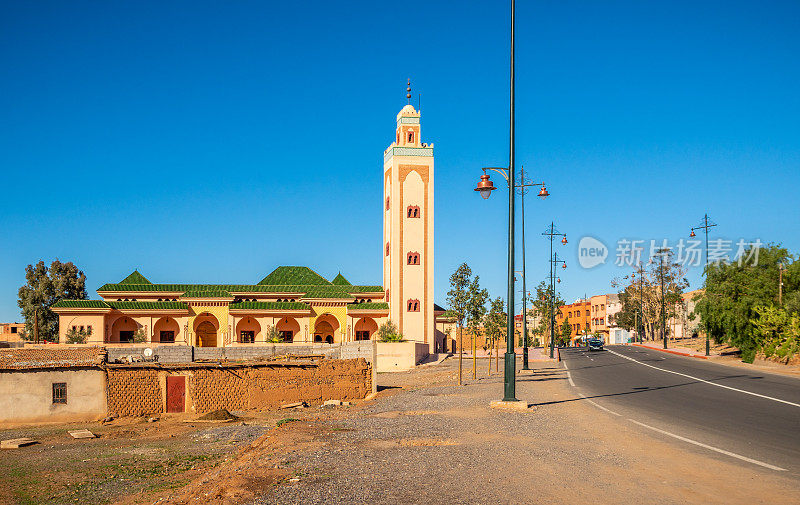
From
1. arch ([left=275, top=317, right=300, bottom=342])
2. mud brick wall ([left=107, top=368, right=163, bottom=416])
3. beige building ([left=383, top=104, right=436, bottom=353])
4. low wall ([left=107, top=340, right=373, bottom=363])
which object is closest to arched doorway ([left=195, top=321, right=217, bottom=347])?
arch ([left=275, top=317, right=300, bottom=342])

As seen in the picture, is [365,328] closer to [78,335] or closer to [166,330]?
[166,330]

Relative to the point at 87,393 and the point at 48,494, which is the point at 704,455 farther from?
the point at 87,393

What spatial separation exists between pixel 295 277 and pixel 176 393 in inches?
1473

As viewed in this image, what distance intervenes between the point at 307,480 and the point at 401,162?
5466 cm

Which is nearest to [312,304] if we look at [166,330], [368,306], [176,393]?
[368,306]

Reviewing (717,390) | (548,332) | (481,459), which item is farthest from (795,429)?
(548,332)

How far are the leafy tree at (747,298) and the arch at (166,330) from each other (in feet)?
145

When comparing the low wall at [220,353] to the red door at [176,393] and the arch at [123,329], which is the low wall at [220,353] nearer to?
the red door at [176,393]

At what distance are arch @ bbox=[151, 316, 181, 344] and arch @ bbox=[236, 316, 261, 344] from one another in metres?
5.53

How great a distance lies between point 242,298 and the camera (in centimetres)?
6269

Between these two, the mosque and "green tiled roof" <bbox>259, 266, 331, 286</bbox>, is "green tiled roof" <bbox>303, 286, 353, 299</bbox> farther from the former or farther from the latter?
"green tiled roof" <bbox>259, 266, 331, 286</bbox>

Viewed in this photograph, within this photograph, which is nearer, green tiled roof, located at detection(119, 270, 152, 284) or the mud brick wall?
the mud brick wall

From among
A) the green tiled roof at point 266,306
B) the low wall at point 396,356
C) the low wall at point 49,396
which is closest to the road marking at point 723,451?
the low wall at point 49,396

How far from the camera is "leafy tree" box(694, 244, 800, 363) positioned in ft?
134
